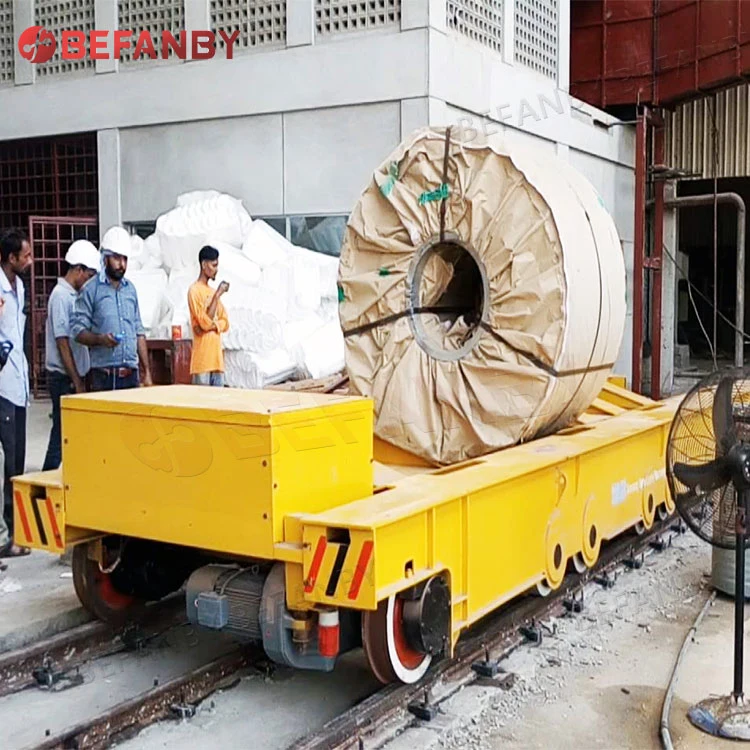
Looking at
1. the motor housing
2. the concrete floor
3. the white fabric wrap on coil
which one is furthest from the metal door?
the motor housing

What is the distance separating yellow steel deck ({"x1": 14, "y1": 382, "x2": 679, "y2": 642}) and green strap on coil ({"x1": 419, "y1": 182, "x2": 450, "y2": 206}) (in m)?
1.30

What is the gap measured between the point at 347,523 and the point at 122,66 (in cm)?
1104

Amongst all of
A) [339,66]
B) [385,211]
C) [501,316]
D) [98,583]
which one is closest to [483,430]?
[501,316]

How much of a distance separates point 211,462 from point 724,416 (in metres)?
2.08

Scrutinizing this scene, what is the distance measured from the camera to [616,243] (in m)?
5.29

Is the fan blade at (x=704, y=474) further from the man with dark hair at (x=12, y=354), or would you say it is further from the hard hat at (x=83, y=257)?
the hard hat at (x=83, y=257)

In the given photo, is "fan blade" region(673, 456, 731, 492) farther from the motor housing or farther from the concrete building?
the concrete building

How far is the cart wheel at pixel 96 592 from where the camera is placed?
4492mm

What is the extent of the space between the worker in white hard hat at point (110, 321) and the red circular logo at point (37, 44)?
8466 millimetres

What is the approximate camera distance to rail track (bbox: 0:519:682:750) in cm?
360

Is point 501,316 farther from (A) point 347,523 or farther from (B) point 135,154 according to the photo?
(B) point 135,154

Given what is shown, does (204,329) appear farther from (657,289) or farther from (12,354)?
(657,289)

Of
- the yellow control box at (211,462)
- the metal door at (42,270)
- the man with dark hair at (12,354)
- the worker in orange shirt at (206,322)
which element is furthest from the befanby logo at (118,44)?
the yellow control box at (211,462)

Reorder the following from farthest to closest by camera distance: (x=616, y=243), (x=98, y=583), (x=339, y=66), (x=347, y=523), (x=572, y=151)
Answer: (x=572, y=151) → (x=339, y=66) → (x=616, y=243) → (x=98, y=583) → (x=347, y=523)
